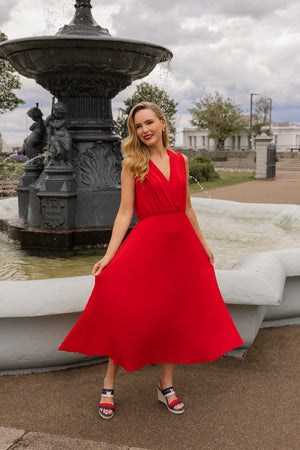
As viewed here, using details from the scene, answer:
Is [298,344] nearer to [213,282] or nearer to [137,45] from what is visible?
[213,282]

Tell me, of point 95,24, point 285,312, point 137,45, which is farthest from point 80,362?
point 95,24

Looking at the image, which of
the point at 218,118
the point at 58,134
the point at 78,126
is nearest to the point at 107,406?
the point at 58,134

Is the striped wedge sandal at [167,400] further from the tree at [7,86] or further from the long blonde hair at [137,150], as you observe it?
the tree at [7,86]

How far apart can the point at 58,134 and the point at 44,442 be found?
358 cm

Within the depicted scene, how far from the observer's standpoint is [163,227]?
109 inches

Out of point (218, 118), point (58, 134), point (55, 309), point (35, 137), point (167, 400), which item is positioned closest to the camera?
point (167, 400)

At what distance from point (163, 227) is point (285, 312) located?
194cm

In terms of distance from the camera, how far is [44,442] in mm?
2584

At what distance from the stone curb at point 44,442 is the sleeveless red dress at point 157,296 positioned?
1.36ft

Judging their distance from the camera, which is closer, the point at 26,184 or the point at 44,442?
the point at 44,442

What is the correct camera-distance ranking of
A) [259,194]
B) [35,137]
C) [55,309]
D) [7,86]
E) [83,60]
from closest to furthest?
1. [55,309]
2. [83,60]
3. [35,137]
4. [259,194]
5. [7,86]

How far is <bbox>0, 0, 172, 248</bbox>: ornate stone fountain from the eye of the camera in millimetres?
5176

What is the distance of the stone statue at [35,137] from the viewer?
6.07 metres

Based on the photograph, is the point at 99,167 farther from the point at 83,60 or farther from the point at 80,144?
the point at 83,60
